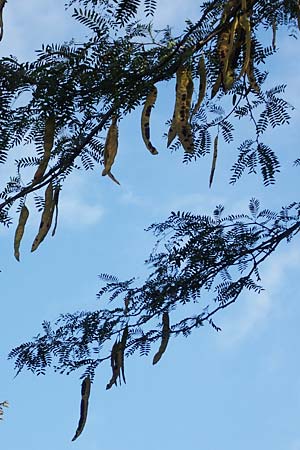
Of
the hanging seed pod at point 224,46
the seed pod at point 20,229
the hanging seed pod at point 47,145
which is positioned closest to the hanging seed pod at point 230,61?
the hanging seed pod at point 224,46

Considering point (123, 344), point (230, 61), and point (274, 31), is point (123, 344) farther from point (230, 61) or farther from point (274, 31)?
point (230, 61)

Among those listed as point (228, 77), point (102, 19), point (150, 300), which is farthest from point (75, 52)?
point (150, 300)

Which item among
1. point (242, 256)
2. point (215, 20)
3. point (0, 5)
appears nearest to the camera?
point (0, 5)

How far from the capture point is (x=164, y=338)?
136 inches

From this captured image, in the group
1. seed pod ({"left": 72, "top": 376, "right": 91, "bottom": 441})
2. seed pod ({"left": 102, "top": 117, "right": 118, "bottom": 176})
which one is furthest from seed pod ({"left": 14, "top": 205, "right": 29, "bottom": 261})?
seed pod ({"left": 72, "top": 376, "right": 91, "bottom": 441})

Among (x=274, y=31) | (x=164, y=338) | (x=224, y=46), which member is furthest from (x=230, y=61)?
(x=164, y=338)

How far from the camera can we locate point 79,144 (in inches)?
94.7

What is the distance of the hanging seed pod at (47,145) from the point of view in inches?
84.7

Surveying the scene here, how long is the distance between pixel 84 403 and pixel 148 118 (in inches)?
50.3

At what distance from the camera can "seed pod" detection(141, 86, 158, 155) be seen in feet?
7.01

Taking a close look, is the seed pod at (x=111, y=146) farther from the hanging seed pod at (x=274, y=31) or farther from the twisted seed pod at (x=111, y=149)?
the hanging seed pod at (x=274, y=31)

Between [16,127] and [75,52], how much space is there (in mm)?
253

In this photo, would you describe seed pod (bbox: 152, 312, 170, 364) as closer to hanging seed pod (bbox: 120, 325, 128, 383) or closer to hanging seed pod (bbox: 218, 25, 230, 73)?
hanging seed pod (bbox: 120, 325, 128, 383)

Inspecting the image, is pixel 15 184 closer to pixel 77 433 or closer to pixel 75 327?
pixel 77 433
